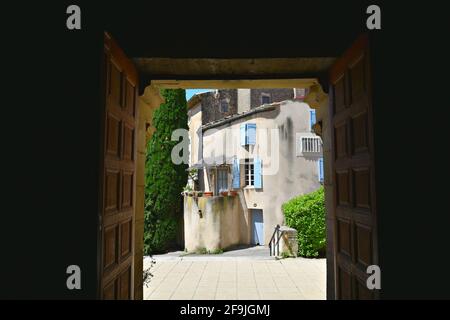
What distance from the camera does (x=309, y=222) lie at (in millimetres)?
12016

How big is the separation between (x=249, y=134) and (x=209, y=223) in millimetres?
4787

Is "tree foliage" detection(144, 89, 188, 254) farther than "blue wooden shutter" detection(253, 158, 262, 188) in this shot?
No

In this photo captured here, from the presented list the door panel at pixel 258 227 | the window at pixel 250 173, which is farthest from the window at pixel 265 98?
the door panel at pixel 258 227

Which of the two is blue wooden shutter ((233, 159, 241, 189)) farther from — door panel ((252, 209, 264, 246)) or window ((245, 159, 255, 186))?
door panel ((252, 209, 264, 246))

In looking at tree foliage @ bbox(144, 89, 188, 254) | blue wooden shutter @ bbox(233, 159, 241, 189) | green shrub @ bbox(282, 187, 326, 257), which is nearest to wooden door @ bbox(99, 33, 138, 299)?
green shrub @ bbox(282, 187, 326, 257)

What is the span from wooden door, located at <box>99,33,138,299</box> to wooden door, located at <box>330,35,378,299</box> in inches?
77.1

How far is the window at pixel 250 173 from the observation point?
53.4 feet

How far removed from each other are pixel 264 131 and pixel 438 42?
43.9 feet

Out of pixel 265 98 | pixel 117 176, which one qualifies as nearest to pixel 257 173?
pixel 265 98

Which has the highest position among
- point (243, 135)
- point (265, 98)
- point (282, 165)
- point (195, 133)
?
point (265, 98)

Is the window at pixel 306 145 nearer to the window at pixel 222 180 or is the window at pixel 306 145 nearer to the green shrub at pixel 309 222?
the green shrub at pixel 309 222

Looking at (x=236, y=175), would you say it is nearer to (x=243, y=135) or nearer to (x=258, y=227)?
Answer: (x=243, y=135)

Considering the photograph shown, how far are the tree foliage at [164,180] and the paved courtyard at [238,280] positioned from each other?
481cm

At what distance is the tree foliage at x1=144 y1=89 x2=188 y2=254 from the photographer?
48.5ft
